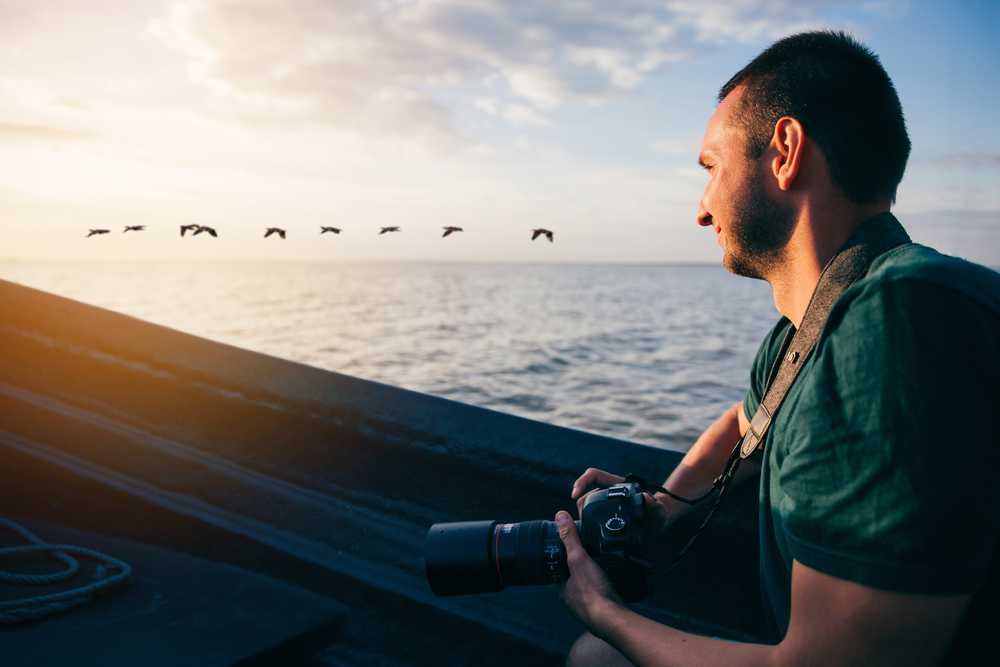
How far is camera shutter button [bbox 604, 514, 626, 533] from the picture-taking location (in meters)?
1.14

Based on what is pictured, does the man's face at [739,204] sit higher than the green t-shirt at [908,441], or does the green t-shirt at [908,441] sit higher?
the man's face at [739,204]

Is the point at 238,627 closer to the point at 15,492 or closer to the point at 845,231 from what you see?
the point at 15,492

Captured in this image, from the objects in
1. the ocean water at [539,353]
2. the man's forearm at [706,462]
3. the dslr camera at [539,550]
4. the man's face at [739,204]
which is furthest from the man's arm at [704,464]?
the ocean water at [539,353]

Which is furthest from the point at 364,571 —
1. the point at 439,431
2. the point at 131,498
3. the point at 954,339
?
the point at 954,339

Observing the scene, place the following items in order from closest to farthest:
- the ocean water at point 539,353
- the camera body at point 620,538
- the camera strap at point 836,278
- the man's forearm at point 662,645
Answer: the man's forearm at point 662,645
the camera strap at point 836,278
the camera body at point 620,538
the ocean water at point 539,353

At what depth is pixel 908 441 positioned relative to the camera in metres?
0.72

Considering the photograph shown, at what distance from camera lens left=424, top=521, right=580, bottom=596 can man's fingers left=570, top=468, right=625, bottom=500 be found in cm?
23

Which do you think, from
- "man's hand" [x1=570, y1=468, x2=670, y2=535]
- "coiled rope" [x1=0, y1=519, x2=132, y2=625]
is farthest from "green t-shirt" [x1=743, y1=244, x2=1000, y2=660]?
"coiled rope" [x1=0, y1=519, x2=132, y2=625]

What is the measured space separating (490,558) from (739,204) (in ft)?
3.02

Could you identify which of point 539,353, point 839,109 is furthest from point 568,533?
point 539,353

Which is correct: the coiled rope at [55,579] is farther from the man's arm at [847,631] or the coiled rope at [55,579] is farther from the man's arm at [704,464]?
the man's arm at [847,631]

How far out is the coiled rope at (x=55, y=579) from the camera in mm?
1508

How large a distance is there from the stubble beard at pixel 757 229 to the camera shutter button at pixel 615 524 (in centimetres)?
60

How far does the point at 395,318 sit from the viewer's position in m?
18.8
